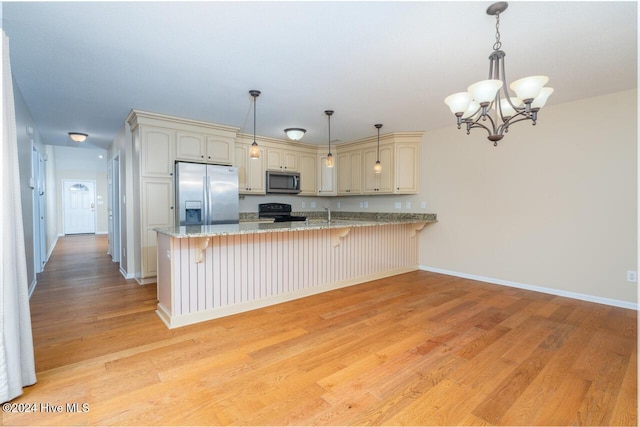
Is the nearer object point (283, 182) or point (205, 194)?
point (205, 194)

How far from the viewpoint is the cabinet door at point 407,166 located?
5066 millimetres

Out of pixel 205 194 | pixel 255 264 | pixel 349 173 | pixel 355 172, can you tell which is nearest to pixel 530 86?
pixel 255 264

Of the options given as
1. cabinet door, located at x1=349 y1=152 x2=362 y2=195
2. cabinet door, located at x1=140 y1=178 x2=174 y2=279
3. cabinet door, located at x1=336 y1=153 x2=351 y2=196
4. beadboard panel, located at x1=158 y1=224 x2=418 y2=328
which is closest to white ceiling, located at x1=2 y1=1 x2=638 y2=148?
cabinet door, located at x1=140 y1=178 x2=174 y2=279

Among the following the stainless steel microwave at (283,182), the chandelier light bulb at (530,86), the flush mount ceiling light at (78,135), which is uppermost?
the flush mount ceiling light at (78,135)

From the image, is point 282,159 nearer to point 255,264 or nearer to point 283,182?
point 283,182

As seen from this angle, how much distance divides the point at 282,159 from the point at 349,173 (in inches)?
51.8

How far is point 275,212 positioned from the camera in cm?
587

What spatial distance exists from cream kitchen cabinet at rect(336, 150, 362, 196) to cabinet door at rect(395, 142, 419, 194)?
0.81m

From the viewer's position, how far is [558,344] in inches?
94.9

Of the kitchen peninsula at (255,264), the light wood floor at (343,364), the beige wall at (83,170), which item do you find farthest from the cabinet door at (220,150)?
the beige wall at (83,170)

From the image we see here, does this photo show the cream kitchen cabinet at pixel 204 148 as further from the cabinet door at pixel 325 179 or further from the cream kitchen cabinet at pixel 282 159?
the cabinet door at pixel 325 179

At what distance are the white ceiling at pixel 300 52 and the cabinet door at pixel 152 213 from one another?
1029 mm

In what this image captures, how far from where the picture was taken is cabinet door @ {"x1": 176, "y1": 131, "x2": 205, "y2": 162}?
4289mm

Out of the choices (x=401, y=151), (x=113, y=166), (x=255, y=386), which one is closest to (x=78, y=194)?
(x=113, y=166)
